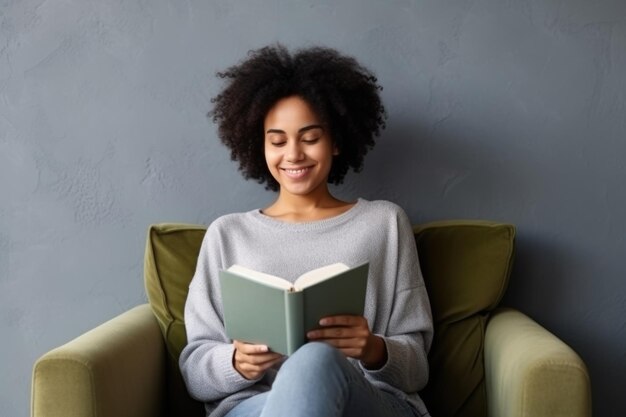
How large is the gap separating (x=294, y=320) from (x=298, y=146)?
19.4 inches

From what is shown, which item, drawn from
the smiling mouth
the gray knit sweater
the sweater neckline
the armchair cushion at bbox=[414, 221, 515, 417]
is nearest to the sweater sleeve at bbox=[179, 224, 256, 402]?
the gray knit sweater

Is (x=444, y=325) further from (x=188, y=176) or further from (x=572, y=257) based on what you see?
(x=188, y=176)

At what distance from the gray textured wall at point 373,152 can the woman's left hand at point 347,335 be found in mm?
614

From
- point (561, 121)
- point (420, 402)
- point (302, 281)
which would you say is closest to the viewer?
point (302, 281)

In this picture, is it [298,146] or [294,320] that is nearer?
[294,320]

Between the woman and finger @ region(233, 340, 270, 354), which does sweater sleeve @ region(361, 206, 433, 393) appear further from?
finger @ region(233, 340, 270, 354)

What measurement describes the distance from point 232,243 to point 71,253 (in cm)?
52

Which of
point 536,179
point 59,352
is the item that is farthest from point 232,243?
point 536,179

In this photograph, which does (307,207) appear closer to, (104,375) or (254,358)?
(254,358)

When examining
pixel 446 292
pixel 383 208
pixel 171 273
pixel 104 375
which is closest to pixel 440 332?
→ pixel 446 292

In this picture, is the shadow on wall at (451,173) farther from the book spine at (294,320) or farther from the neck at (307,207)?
the book spine at (294,320)

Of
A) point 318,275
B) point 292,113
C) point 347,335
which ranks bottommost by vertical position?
point 347,335

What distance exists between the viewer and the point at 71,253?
1.97m

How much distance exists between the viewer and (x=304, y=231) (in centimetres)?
167
